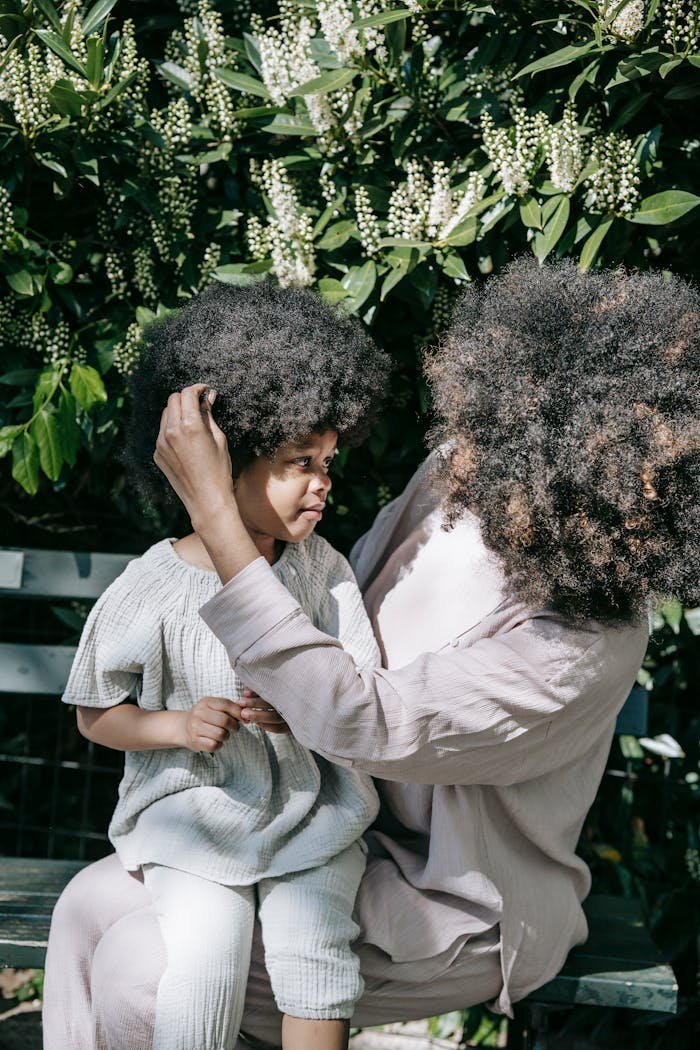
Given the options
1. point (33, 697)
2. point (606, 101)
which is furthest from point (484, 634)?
point (33, 697)

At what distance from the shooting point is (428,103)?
2502 mm

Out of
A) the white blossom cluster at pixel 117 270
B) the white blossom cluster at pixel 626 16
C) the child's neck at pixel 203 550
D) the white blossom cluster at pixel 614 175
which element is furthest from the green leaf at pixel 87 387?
the white blossom cluster at pixel 626 16

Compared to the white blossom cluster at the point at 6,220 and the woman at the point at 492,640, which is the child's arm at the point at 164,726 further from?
the white blossom cluster at the point at 6,220

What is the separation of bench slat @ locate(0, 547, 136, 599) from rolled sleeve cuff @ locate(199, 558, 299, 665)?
3.81 ft

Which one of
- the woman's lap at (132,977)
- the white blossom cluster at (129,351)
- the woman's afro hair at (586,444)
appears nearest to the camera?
the woman's afro hair at (586,444)

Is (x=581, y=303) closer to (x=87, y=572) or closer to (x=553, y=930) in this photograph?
(x=553, y=930)

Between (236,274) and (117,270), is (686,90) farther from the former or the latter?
(117,270)

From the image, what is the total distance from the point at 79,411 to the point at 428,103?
108cm

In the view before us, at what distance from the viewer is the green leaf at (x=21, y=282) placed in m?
2.57

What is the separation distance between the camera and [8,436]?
2.62 metres

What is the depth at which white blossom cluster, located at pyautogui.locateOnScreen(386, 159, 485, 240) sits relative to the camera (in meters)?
2.39

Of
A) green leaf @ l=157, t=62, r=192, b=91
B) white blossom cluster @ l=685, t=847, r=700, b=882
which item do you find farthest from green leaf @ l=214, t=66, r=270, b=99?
white blossom cluster @ l=685, t=847, r=700, b=882

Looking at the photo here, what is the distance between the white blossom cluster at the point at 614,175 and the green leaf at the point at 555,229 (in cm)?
6

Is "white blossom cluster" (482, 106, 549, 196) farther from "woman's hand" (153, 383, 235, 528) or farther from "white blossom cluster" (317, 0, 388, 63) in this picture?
"woman's hand" (153, 383, 235, 528)
